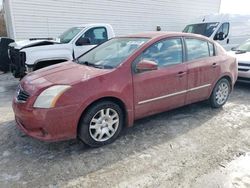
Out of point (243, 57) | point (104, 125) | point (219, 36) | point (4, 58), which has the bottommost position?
point (104, 125)

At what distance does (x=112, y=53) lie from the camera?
4043 mm

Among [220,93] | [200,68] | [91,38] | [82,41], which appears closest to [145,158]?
[200,68]

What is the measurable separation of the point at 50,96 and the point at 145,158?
145cm

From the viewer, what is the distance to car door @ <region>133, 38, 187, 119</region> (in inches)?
147

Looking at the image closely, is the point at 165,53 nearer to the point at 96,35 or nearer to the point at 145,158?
the point at 145,158

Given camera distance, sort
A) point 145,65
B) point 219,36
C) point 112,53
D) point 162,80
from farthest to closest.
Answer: point 219,36 < point 112,53 < point 162,80 < point 145,65

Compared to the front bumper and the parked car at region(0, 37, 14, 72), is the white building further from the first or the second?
the front bumper

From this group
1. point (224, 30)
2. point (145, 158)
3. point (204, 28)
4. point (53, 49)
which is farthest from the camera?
point (204, 28)

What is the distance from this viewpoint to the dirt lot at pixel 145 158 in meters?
2.79

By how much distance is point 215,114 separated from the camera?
15.6 feet

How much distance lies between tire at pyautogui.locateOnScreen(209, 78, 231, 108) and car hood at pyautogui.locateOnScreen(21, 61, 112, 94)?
247 cm

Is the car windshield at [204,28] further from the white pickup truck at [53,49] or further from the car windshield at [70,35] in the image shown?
the car windshield at [70,35]

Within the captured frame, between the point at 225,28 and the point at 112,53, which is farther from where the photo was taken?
the point at 225,28

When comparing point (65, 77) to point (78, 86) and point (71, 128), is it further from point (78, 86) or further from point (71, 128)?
point (71, 128)
